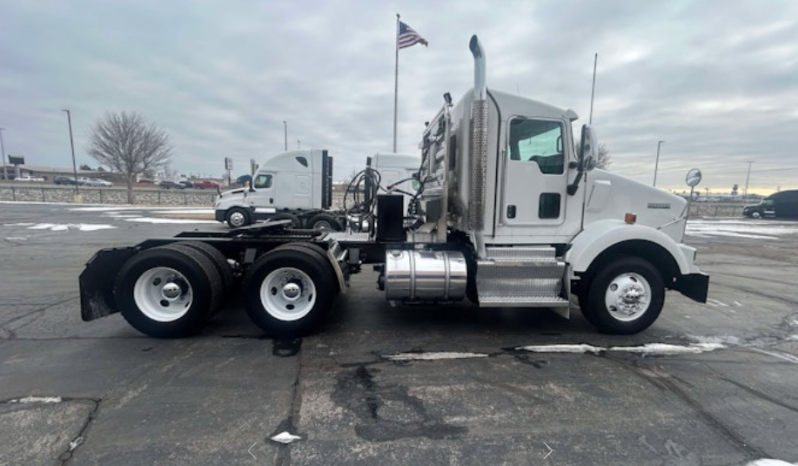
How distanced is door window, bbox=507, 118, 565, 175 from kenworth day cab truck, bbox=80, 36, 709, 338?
0.01m

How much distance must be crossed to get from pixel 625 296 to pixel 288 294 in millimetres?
4128

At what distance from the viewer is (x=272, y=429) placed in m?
2.81

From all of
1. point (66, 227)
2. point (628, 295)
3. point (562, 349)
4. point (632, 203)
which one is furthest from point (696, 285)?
point (66, 227)

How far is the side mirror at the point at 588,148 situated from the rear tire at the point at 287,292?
3389mm

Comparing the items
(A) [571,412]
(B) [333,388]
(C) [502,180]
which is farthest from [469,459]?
(C) [502,180]

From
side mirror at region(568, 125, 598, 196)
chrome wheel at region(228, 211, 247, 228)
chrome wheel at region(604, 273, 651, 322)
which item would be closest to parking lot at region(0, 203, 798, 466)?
chrome wheel at region(604, 273, 651, 322)

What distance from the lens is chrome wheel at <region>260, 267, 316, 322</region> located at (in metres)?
4.52

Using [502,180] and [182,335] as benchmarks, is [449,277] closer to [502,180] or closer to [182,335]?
[502,180]

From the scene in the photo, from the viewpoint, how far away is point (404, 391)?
337cm

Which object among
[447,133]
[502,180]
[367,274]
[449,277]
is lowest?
[367,274]

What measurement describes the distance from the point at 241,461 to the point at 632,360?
3876 millimetres

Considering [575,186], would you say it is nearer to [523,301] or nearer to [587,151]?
[587,151]

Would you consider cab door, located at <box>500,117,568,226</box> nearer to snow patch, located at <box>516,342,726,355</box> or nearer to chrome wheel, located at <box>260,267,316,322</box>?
snow patch, located at <box>516,342,726,355</box>

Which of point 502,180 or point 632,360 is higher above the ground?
point 502,180
